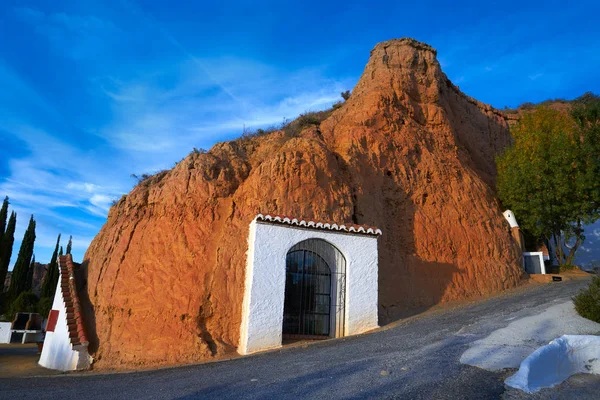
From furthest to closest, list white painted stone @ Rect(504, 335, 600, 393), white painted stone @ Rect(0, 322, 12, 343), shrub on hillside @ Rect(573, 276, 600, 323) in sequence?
1. white painted stone @ Rect(0, 322, 12, 343)
2. shrub on hillside @ Rect(573, 276, 600, 323)
3. white painted stone @ Rect(504, 335, 600, 393)

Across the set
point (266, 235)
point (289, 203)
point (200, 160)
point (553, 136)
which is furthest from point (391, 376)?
point (553, 136)

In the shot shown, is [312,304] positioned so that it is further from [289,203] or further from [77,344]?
[77,344]

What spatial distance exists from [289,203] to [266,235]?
273 centimetres

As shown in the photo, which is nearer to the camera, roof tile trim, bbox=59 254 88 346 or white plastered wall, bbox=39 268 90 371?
white plastered wall, bbox=39 268 90 371

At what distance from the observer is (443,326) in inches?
434

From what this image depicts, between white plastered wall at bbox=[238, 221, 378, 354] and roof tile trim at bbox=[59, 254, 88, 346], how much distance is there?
4.82 metres

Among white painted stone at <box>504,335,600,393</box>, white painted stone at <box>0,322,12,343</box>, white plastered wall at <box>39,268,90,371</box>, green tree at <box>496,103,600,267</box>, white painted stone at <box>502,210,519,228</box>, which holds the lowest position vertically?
white painted stone at <box>0,322,12,343</box>

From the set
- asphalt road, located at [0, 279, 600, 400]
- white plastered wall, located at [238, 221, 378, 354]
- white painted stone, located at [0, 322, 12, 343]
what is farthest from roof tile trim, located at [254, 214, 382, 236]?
white painted stone, located at [0, 322, 12, 343]

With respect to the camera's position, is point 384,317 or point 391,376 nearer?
point 391,376

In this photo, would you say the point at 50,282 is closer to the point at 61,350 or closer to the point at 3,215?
the point at 3,215

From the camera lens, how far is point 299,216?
13945 millimetres

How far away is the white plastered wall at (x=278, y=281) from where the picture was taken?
36.1 ft

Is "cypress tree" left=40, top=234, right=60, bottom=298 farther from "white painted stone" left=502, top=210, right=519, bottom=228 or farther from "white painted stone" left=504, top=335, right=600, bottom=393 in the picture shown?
"white painted stone" left=504, top=335, right=600, bottom=393

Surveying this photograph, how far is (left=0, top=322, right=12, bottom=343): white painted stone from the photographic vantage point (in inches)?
1042
